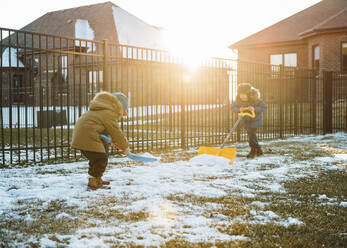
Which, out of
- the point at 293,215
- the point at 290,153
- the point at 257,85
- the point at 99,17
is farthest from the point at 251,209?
the point at 99,17

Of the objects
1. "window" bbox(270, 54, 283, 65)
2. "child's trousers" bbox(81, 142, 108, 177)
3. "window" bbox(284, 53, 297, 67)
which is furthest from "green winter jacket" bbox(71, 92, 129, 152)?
"window" bbox(270, 54, 283, 65)

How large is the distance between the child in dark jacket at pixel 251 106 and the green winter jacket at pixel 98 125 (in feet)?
10.7

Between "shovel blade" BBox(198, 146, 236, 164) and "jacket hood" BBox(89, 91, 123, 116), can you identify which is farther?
"shovel blade" BBox(198, 146, 236, 164)

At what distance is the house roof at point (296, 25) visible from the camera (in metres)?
24.9

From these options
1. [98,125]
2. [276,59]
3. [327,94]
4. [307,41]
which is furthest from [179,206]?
[276,59]

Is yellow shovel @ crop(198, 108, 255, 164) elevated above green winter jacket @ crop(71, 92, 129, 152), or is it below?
below

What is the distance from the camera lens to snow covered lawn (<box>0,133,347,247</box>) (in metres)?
2.80

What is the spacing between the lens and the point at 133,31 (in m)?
31.8

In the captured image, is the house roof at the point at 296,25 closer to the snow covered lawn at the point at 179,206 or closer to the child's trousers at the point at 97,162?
the snow covered lawn at the point at 179,206

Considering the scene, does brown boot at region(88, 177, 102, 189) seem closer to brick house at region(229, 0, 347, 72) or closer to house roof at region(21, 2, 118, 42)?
brick house at region(229, 0, 347, 72)

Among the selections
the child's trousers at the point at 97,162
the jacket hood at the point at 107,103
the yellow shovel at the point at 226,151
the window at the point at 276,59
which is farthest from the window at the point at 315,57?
the child's trousers at the point at 97,162

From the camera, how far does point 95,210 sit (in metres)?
3.56

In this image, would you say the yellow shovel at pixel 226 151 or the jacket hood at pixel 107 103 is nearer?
the jacket hood at pixel 107 103

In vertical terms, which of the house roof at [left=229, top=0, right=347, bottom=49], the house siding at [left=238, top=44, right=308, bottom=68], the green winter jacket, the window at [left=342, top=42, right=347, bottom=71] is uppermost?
the house roof at [left=229, top=0, right=347, bottom=49]
